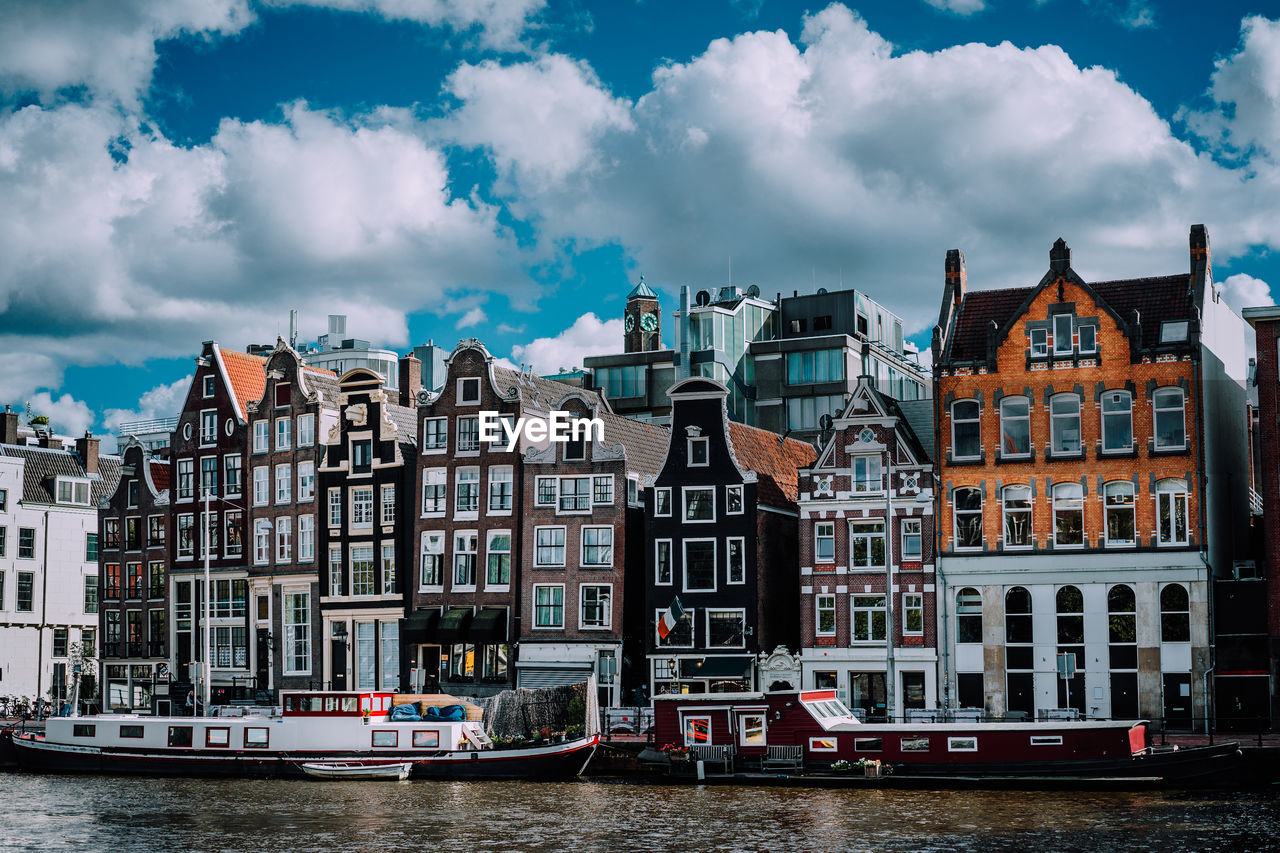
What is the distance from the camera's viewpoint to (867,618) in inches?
3002

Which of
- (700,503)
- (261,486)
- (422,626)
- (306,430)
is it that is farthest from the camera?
(261,486)

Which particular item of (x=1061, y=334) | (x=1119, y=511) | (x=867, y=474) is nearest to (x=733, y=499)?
(x=867, y=474)

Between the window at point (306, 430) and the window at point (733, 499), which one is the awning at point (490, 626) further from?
the window at point (306, 430)

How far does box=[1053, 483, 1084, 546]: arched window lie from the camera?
240ft

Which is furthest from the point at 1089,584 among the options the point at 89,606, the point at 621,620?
A: the point at 89,606

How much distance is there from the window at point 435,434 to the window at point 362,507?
4.42 m

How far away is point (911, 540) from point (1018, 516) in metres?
4.80

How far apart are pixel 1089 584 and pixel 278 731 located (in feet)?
112

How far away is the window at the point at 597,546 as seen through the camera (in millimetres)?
82062

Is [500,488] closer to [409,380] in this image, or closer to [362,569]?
[362,569]

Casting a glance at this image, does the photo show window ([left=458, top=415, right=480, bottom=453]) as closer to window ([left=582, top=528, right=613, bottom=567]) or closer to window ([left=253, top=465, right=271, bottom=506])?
window ([left=582, top=528, right=613, bottom=567])

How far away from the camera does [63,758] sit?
71.4 metres

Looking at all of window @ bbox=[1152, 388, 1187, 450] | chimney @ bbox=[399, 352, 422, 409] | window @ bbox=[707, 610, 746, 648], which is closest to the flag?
window @ bbox=[707, 610, 746, 648]

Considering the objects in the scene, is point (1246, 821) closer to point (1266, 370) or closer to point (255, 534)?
point (1266, 370)
